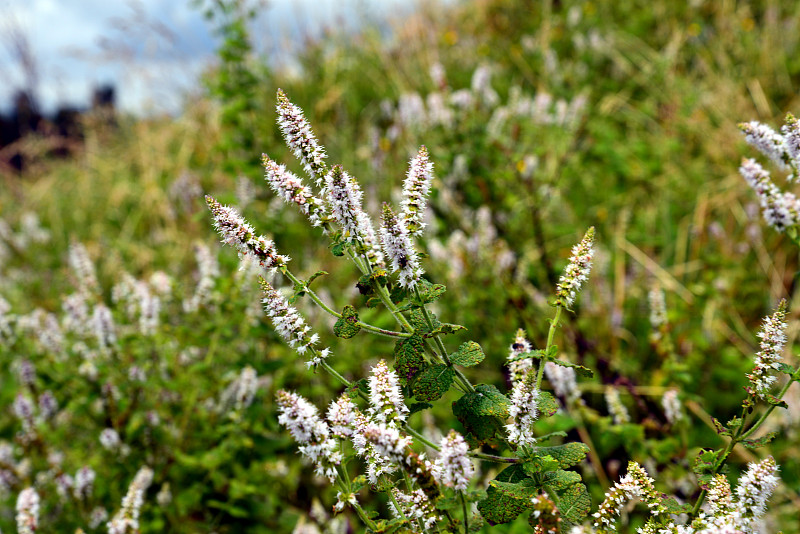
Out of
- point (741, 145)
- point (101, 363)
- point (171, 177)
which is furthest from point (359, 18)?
point (101, 363)

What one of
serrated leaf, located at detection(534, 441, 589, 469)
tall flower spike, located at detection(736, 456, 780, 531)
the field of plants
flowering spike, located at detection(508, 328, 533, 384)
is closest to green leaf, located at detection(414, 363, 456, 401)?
the field of plants

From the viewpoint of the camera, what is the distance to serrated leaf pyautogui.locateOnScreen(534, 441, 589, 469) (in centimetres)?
139

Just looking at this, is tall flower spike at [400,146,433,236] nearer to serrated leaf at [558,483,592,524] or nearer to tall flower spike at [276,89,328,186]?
tall flower spike at [276,89,328,186]

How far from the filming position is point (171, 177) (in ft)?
23.3

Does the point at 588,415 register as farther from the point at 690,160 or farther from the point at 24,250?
the point at 24,250

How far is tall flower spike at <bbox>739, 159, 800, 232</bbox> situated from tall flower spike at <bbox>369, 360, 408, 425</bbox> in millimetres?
1143

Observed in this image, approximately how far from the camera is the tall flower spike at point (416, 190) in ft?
4.41

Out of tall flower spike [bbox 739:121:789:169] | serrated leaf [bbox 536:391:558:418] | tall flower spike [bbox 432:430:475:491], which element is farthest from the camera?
tall flower spike [bbox 739:121:789:169]

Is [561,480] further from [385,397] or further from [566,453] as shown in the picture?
[385,397]

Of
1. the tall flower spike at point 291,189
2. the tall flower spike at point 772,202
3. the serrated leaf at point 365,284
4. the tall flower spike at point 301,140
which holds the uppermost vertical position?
the tall flower spike at point 772,202

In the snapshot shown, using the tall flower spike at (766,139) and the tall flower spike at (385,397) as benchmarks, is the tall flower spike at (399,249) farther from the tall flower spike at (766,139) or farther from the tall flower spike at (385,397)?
the tall flower spike at (766,139)

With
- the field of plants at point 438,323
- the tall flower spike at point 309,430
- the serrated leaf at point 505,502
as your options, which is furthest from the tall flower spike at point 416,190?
the serrated leaf at point 505,502

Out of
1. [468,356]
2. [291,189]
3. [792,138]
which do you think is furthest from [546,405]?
[792,138]

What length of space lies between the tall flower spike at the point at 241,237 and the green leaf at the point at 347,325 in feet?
0.63
